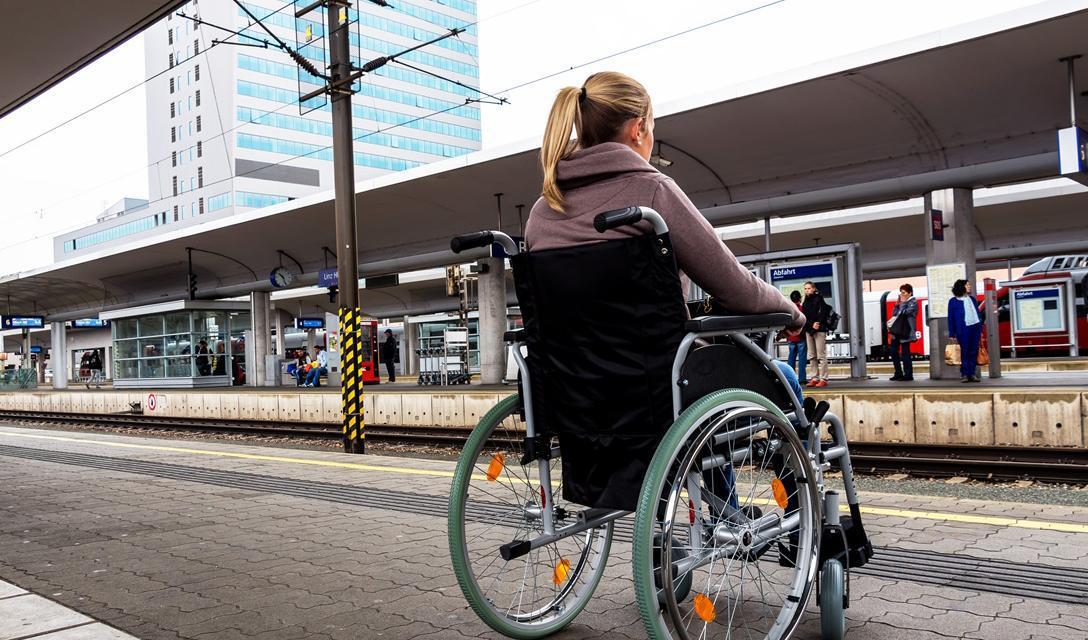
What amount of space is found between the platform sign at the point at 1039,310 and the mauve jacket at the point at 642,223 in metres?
26.5

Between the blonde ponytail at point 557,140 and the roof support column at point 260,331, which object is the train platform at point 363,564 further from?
the roof support column at point 260,331

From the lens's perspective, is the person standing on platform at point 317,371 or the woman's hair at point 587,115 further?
the person standing on platform at point 317,371

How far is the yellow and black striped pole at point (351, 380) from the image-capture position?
38.1ft

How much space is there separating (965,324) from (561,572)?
12.7 metres

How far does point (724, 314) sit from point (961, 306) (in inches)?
496

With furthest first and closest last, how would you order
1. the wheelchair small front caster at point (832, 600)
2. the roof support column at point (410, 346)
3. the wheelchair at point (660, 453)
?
1. the roof support column at point (410, 346)
2. the wheelchair small front caster at point (832, 600)
3. the wheelchair at point (660, 453)

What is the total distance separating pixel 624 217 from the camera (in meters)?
2.27

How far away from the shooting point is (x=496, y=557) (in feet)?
11.2

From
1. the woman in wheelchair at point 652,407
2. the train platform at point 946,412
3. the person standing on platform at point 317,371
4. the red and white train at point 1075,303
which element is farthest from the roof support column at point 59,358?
the woman in wheelchair at point 652,407

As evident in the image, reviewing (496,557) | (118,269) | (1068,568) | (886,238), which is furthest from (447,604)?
(118,269)

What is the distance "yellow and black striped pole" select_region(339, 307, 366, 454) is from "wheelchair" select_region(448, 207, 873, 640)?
8925 mm

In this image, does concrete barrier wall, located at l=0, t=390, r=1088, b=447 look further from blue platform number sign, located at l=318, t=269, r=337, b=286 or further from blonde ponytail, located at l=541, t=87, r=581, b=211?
blue platform number sign, located at l=318, t=269, r=337, b=286

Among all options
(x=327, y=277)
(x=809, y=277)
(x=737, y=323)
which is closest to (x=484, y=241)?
(x=737, y=323)

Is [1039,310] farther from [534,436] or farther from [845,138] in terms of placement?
[534,436]
